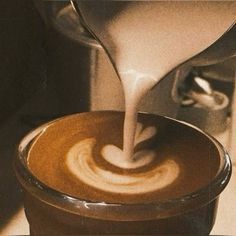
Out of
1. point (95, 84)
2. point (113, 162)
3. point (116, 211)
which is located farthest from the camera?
point (95, 84)

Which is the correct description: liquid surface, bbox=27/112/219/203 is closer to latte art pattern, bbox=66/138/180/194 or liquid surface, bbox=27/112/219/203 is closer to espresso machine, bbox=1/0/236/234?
latte art pattern, bbox=66/138/180/194

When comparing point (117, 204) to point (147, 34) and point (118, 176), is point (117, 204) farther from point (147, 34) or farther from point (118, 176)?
point (147, 34)

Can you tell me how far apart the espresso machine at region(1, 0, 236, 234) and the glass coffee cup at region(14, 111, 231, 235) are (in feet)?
0.81

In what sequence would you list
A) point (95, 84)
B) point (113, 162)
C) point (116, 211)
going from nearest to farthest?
point (116, 211), point (113, 162), point (95, 84)

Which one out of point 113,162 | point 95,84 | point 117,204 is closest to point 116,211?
point 117,204

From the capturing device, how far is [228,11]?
664 mm

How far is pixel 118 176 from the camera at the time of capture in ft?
2.25

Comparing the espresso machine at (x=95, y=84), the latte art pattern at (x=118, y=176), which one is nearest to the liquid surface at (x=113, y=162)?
the latte art pattern at (x=118, y=176)

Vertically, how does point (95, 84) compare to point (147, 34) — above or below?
below

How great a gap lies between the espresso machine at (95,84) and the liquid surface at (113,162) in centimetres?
15

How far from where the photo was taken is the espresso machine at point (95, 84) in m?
0.96

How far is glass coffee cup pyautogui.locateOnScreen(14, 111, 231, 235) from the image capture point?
0.61 meters

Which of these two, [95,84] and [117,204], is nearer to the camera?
[117,204]

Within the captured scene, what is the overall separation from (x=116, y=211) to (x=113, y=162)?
0.11 m
